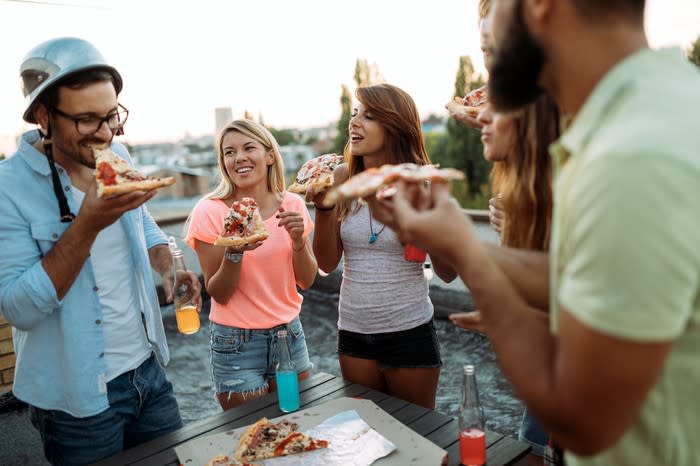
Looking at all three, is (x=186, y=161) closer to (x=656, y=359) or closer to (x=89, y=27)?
(x=89, y=27)

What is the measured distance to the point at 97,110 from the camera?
2.28 m

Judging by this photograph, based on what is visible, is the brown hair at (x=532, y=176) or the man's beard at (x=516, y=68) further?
the brown hair at (x=532, y=176)

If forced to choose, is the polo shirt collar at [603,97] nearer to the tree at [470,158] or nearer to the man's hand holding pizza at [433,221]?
the man's hand holding pizza at [433,221]

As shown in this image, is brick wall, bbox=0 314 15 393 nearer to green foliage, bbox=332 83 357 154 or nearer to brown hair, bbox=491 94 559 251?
brown hair, bbox=491 94 559 251

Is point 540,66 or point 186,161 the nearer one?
point 540,66

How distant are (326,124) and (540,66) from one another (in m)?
9.44

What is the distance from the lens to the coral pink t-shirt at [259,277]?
3168 mm

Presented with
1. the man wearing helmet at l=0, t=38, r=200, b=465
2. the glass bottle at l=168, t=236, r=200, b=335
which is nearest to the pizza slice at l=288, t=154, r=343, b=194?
the glass bottle at l=168, t=236, r=200, b=335

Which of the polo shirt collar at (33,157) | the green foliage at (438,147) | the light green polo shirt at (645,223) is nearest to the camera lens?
the light green polo shirt at (645,223)

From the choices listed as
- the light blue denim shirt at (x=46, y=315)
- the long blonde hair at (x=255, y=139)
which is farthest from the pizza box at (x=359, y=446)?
the long blonde hair at (x=255, y=139)

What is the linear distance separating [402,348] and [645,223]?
7.69ft

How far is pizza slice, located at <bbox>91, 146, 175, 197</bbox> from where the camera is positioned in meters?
2.10

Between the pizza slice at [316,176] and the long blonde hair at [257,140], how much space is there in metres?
0.15

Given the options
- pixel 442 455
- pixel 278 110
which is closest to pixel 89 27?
pixel 278 110
